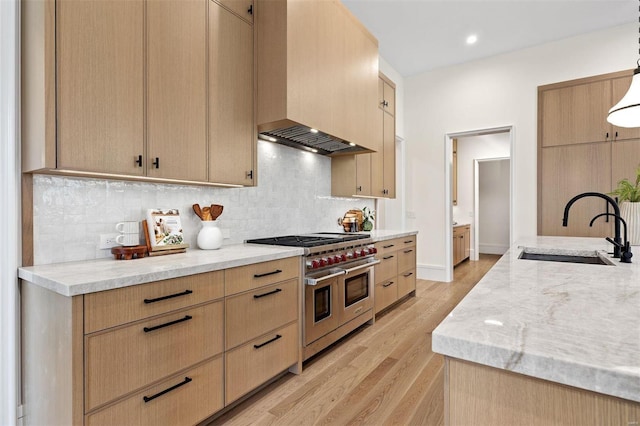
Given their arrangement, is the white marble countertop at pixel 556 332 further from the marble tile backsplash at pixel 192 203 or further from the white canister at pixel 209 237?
the marble tile backsplash at pixel 192 203

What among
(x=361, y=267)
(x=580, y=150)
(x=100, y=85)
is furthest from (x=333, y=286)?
(x=580, y=150)

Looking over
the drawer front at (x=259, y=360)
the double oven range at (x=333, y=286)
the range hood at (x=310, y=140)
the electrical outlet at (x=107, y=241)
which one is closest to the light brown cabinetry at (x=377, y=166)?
the range hood at (x=310, y=140)

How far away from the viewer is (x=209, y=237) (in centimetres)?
225

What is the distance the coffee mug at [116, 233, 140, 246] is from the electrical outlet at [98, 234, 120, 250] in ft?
0.09

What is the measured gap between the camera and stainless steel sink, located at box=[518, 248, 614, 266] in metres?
2.04

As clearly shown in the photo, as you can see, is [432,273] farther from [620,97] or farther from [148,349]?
[148,349]

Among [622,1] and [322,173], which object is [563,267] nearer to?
[322,173]

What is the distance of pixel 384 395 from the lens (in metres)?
2.07

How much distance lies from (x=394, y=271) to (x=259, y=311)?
2191 mm

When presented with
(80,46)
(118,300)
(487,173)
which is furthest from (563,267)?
(487,173)

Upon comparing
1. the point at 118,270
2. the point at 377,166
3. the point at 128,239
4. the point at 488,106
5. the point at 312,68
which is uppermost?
the point at 488,106

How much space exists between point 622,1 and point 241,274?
4703 mm

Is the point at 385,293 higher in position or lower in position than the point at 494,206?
lower

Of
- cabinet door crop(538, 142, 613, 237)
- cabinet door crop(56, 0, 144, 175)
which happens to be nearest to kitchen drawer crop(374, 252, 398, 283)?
cabinet door crop(538, 142, 613, 237)
